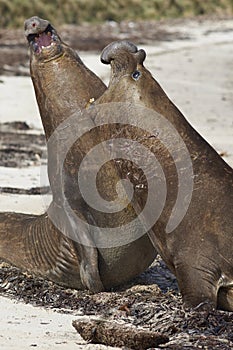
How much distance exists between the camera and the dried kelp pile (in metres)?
5.55

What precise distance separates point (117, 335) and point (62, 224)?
138 cm

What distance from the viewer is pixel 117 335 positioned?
218 inches

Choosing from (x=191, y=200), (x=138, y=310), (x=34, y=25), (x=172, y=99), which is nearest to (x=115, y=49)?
(x=34, y=25)

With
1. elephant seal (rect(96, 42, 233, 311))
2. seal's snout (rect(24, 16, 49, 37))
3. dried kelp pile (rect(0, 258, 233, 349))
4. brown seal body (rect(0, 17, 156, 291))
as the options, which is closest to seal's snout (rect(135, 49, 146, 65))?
elephant seal (rect(96, 42, 233, 311))

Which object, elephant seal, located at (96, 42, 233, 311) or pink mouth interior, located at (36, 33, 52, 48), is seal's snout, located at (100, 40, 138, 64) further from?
pink mouth interior, located at (36, 33, 52, 48)

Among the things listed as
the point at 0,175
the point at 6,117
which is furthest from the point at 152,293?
the point at 6,117

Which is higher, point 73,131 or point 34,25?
point 34,25

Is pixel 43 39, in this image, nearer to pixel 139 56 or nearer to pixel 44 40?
pixel 44 40

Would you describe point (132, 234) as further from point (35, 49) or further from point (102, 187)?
point (35, 49)

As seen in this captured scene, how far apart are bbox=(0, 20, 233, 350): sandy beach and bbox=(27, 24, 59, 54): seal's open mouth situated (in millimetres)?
1764

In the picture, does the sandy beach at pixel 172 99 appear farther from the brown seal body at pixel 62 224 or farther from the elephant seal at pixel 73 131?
the elephant seal at pixel 73 131

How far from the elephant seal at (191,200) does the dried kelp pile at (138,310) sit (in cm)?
16

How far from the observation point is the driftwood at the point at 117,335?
5.45 metres

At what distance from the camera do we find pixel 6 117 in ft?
47.4
